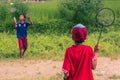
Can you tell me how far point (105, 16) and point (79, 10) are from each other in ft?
33.2

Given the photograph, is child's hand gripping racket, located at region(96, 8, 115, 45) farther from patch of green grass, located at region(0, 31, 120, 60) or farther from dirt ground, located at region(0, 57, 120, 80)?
patch of green grass, located at region(0, 31, 120, 60)

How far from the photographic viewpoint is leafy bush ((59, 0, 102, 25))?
16.2 metres

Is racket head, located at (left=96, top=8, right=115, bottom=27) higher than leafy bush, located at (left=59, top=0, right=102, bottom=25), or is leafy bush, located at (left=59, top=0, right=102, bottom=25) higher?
racket head, located at (left=96, top=8, right=115, bottom=27)

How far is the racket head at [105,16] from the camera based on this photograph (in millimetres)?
6113

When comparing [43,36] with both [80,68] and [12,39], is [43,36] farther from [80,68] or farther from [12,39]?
[80,68]

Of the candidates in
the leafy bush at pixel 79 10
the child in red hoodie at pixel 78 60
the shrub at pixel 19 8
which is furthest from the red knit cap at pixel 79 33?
the leafy bush at pixel 79 10

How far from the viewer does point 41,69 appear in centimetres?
991

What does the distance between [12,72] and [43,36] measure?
5067 mm

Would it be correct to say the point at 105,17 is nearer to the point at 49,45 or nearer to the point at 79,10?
the point at 49,45

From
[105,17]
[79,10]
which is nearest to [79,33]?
[105,17]

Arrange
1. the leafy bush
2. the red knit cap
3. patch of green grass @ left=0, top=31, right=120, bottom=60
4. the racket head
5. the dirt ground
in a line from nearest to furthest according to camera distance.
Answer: the red knit cap < the racket head < the dirt ground < patch of green grass @ left=0, top=31, right=120, bottom=60 < the leafy bush

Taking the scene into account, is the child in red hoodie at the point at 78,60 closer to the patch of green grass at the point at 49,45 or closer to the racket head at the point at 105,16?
the racket head at the point at 105,16

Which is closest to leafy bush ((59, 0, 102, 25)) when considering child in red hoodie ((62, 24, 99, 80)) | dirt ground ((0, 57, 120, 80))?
dirt ground ((0, 57, 120, 80))

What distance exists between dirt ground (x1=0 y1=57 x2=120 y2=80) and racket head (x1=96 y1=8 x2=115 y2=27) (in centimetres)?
255
